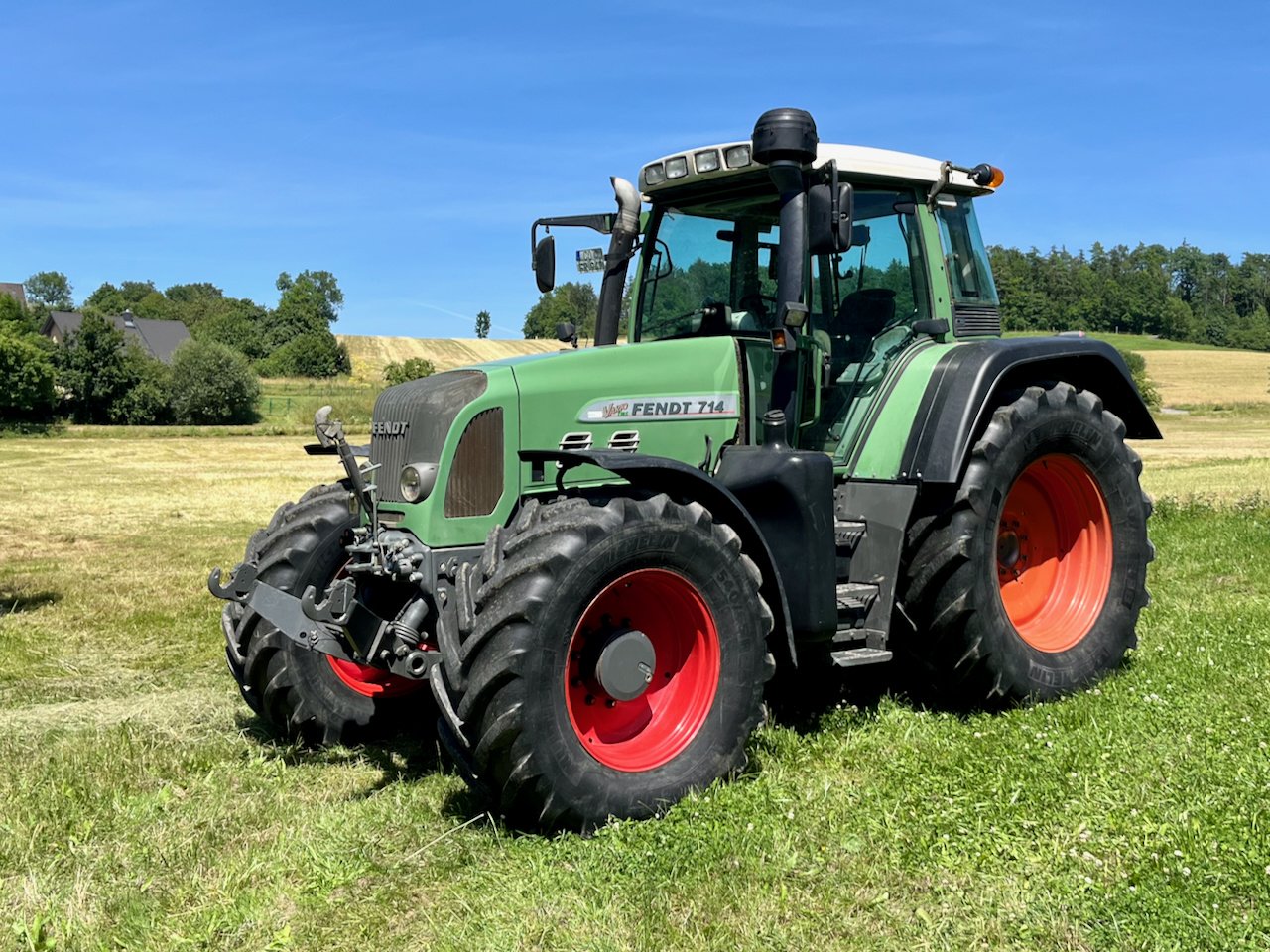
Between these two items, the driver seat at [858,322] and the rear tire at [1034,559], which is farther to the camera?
the driver seat at [858,322]

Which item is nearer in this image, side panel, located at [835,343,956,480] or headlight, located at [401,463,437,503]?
headlight, located at [401,463,437,503]

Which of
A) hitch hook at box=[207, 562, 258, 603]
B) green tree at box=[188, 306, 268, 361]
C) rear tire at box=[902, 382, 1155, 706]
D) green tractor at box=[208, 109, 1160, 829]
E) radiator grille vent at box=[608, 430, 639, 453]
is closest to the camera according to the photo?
green tractor at box=[208, 109, 1160, 829]

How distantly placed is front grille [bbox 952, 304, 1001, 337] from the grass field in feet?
6.29

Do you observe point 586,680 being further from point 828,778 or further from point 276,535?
point 276,535

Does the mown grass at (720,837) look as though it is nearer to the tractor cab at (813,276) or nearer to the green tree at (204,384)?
the tractor cab at (813,276)

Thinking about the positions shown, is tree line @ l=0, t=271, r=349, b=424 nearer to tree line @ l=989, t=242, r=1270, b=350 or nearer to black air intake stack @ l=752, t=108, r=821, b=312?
tree line @ l=989, t=242, r=1270, b=350

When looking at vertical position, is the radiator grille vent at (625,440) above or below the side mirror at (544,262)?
below

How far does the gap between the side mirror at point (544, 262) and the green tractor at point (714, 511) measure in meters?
0.02

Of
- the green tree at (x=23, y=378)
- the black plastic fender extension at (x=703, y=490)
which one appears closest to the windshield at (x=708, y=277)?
the black plastic fender extension at (x=703, y=490)

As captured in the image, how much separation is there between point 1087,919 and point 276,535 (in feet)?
11.7

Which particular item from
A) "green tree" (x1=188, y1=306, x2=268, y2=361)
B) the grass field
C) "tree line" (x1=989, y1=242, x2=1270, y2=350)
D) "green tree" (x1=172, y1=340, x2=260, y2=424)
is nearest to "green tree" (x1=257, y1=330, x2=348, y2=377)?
"green tree" (x1=188, y1=306, x2=268, y2=361)

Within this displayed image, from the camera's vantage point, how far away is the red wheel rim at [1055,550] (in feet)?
19.8

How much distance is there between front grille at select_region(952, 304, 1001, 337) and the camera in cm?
609

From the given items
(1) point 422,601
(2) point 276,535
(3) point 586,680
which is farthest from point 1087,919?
(2) point 276,535
